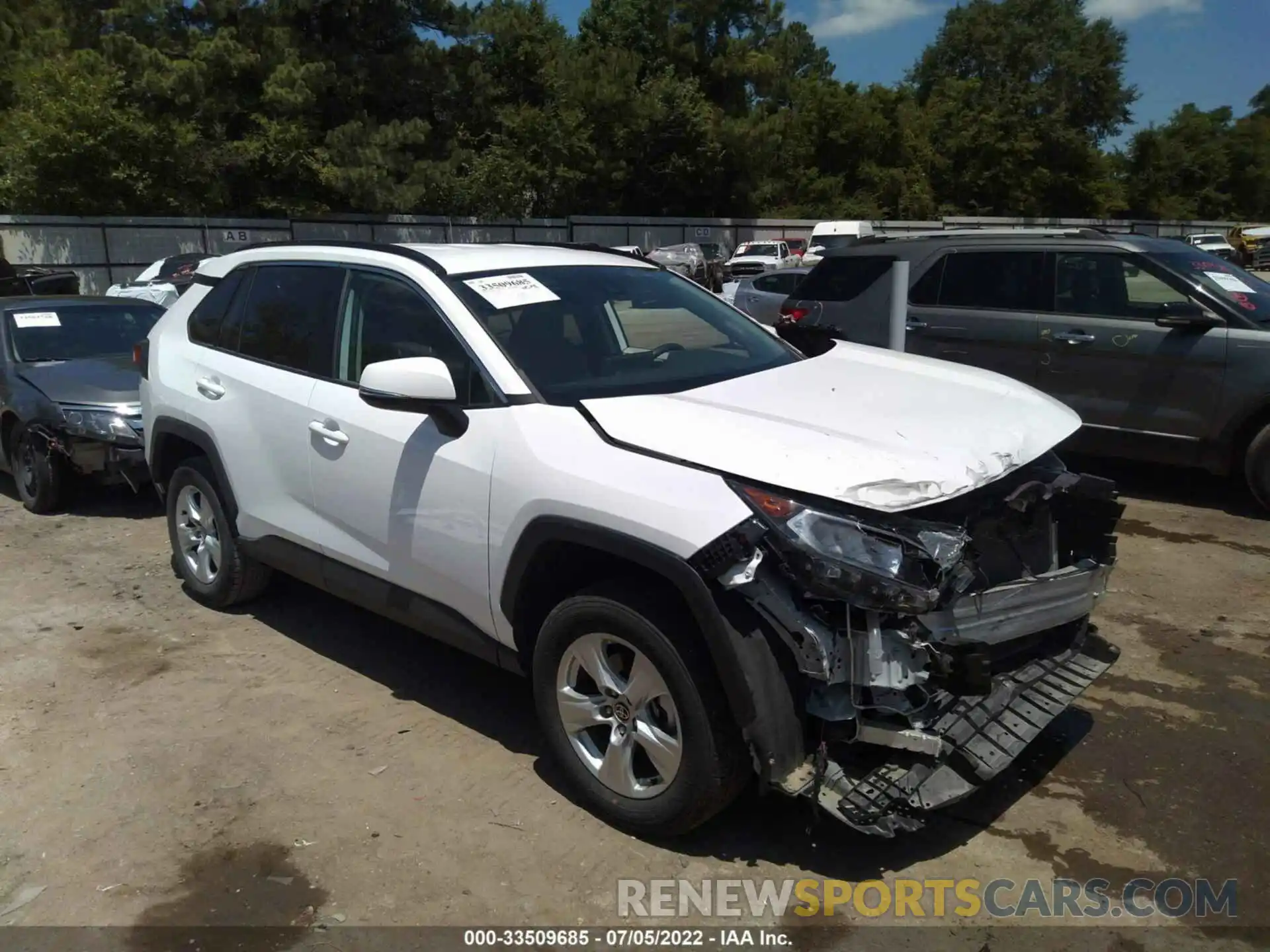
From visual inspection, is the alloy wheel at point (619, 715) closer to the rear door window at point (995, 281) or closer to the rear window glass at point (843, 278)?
the rear door window at point (995, 281)

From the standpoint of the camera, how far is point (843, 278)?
343 inches

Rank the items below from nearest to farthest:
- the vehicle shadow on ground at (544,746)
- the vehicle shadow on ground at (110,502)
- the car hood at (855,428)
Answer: the car hood at (855,428) → the vehicle shadow on ground at (544,746) → the vehicle shadow on ground at (110,502)

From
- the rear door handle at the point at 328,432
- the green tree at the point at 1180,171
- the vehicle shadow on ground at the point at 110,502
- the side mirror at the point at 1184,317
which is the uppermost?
the green tree at the point at 1180,171

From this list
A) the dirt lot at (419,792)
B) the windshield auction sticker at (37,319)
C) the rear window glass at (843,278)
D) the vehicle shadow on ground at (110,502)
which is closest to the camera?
the dirt lot at (419,792)

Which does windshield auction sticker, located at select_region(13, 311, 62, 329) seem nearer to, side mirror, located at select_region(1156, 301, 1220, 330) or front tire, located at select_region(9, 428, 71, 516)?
front tire, located at select_region(9, 428, 71, 516)

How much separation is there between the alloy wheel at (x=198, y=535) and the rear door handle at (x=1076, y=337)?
5.62 meters

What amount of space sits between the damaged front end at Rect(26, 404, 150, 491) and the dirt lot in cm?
189

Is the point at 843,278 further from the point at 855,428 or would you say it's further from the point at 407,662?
the point at 855,428

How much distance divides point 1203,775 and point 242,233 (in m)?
31.6

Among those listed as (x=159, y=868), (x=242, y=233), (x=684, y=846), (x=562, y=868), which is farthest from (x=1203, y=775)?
(x=242, y=233)

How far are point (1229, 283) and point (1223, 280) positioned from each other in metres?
0.05

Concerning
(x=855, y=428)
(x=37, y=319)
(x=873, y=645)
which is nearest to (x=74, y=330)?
(x=37, y=319)

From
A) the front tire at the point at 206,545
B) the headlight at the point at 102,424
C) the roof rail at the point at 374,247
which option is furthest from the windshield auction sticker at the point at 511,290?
the headlight at the point at 102,424

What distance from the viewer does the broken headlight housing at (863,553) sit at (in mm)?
2838
